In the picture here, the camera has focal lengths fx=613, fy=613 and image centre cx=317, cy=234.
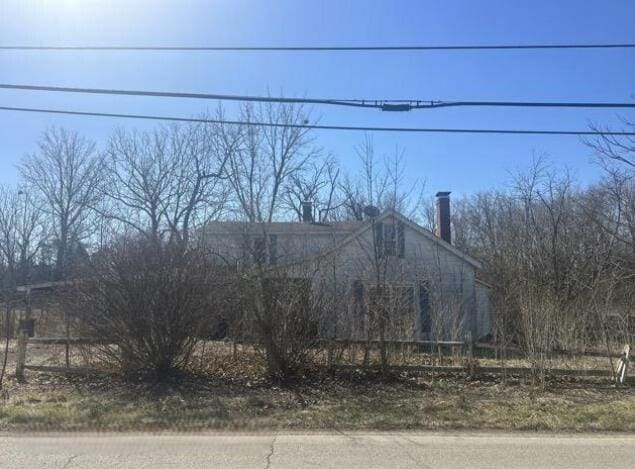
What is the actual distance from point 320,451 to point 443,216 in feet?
81.2

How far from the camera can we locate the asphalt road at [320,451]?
20.5ft

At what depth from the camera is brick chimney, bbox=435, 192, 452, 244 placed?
1188 inches

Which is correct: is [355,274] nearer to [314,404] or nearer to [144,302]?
[314,404]

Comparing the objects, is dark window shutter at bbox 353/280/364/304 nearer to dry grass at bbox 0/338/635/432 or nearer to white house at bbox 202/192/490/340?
white house at bbox 202/192/490/340

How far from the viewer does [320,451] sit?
6.74m

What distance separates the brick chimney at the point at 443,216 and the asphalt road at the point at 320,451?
2279 centimetres

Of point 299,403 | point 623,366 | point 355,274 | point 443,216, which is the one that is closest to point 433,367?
point 355,274

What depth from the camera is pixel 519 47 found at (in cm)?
961

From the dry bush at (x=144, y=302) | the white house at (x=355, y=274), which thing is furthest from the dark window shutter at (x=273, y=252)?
the dry bush at (x=144, y=302)

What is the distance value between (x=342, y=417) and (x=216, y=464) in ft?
8.74

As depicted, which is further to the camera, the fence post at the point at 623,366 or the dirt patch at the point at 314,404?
the fence post at the point at 623,366

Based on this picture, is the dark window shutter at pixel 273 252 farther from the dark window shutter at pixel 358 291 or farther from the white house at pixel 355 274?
the dark window shutter at pixel 358 291

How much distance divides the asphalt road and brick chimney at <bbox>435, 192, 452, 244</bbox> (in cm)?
2279

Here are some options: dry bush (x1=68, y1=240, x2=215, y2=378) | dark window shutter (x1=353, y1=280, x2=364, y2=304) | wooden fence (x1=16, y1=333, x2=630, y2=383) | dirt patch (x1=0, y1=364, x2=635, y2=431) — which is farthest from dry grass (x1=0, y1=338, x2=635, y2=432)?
dark window shutter (x1=353, y1=280, x2=364, y2=304)
